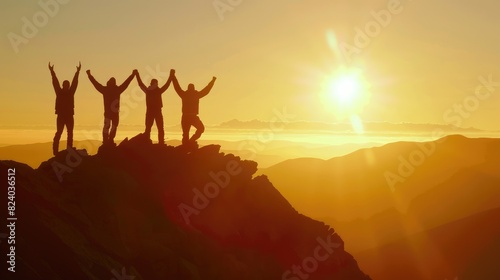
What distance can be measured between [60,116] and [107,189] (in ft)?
13.6

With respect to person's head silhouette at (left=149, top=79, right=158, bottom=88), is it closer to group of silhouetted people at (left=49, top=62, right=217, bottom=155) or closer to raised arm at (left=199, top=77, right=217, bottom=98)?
group of silhouetted people at (left=49, top=62, right=217, bottom=155)

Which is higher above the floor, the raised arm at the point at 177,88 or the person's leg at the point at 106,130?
the raised arm at the point at 177,88

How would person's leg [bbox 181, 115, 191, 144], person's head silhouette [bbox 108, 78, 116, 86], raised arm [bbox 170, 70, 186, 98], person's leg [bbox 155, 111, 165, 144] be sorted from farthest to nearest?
person's leg [bbox 181, 115, 191, 144]
raised arm [bbox 170, 70, 186, 98]
person's leg [bbox 155, 111, 165, 144]
person's head silhouette [bbox 108, 78, 116, 86]

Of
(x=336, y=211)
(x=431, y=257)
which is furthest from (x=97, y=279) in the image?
(x=336, y=211)

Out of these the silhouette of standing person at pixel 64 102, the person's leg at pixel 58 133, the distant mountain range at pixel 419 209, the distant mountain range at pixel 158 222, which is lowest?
the distant mountain range at pixel 419 209

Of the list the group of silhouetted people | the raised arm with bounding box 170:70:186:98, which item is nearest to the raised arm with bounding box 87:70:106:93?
the group of silhouetted people

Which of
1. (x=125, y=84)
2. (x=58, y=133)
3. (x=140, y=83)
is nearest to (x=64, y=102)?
(x=58, y=133)

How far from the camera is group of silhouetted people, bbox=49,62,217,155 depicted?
78.5 feet

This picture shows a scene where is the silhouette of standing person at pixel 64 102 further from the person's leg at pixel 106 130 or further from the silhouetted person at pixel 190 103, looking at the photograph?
the silhouetted person at pixel 190 103

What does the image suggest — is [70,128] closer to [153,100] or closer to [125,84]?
[125,84]

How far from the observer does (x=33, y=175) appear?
20.5m

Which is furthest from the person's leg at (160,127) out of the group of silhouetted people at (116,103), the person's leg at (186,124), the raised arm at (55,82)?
the raised arm at (55,82)

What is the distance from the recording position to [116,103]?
80.6ft

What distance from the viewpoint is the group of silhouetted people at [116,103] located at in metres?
23.9
